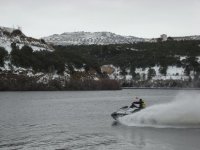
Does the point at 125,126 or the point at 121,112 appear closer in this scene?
the point at 125,126

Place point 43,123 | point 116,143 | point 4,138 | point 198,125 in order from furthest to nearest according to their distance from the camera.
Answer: point 43,123 < point 198,125 < point 4,138 < point 116,143

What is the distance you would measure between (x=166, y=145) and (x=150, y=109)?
46.2ft

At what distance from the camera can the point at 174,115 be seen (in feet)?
172

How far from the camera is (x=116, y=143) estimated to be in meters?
43.2

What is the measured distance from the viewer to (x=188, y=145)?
136 feet

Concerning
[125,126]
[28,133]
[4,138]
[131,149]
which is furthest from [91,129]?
[131,149]

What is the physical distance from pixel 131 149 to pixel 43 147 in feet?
25.0

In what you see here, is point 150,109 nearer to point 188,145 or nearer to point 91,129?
point 91,129

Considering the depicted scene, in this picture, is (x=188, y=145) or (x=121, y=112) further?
(x=121, y=112)

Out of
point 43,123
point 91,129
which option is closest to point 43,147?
point 91,129

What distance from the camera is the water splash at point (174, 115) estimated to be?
5159cm

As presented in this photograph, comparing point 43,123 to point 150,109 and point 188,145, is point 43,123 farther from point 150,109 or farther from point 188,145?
point 188,145

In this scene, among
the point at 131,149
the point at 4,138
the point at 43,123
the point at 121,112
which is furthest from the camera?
the point at 43,123

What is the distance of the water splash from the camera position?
51594 mm
